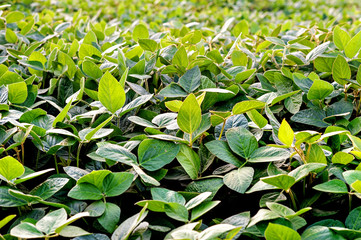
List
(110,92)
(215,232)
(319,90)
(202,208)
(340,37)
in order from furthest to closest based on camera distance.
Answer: (340,37)
(319,90)
(110,92)
(202,208)
(215,232)

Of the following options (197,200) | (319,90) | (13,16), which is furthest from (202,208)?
(13,16)

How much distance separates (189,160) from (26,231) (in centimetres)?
43

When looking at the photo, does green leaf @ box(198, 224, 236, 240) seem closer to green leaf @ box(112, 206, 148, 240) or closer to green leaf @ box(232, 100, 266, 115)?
green leaf @ box(112, 206, 148, 240)

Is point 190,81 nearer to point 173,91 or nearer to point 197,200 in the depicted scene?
point 173,91

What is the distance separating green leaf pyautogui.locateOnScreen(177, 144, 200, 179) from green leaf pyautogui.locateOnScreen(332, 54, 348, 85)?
615 millimetres

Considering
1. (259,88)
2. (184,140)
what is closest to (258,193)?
(184,140)

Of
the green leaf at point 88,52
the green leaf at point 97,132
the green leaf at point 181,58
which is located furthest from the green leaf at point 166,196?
the green leaf at point 88,52

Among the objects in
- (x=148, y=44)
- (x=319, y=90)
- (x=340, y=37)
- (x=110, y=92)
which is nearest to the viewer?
(x=110, y=92)

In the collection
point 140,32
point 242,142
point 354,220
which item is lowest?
point 354,220

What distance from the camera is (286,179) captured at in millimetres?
797

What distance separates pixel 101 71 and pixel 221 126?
1.66 feet

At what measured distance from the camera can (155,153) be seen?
3.07 ft

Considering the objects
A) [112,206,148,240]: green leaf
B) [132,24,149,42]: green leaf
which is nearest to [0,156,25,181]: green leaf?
[112,206,148,240]: green leaf

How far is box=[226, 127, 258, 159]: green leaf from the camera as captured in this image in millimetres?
956
